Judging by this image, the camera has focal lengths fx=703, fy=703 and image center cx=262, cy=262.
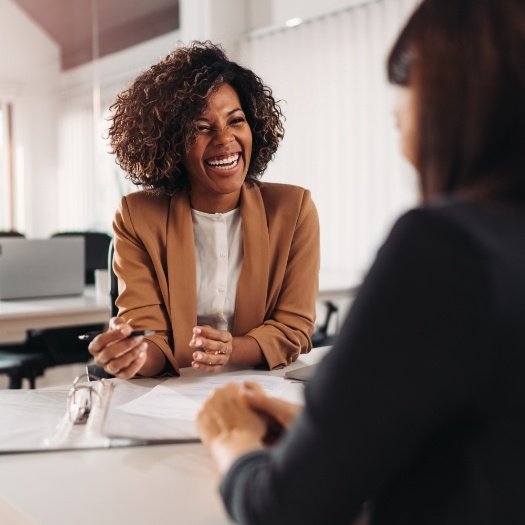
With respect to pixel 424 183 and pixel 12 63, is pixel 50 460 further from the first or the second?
pixel 12 63

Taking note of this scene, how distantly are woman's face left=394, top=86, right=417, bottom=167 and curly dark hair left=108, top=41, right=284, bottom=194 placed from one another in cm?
109

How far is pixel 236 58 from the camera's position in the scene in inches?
139

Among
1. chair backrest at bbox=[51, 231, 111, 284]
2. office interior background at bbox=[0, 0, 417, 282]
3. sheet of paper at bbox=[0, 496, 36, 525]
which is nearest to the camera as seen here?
sheet of paper at bbox=[0, 496, 36, 525]

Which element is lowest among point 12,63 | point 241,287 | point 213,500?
point 213,500

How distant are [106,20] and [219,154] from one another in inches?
172

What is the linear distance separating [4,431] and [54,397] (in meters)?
0.19

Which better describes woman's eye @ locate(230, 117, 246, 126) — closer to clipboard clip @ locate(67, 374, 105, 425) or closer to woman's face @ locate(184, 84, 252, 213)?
woman's face @ locate(184, 84, 252, 213)

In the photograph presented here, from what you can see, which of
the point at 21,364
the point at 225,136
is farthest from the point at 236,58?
the point at 225,136

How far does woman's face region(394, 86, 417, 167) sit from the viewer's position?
57 cm

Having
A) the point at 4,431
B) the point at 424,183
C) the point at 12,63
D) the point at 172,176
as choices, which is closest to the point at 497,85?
the point at 424,183

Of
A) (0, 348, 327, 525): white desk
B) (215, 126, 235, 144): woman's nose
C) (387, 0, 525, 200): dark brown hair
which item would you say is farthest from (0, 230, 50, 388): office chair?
(387, 0, 525, 200): dark brown hair

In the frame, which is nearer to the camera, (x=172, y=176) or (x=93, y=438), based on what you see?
(x=93, y=438)

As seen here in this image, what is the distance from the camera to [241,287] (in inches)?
65.4

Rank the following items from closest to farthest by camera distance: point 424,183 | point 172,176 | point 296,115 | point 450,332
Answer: point 450,332 < point 424,183 < point 172,176 < point 296,115
